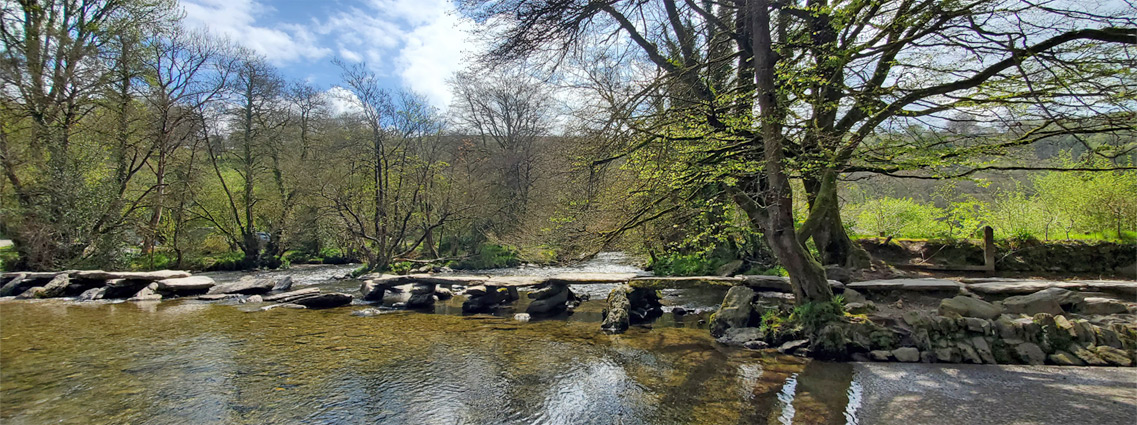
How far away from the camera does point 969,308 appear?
248 inches

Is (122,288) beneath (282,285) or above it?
above

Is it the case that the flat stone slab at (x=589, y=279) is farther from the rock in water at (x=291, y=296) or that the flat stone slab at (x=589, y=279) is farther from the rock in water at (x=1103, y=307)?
the rock in water at (x=1103, y=307)

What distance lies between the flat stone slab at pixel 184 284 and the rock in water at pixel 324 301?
410cm

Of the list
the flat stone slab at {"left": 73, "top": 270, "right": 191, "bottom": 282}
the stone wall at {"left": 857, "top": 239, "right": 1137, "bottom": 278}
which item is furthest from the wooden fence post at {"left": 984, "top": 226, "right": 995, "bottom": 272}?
the flat stone slab at {"left": 73, "top": 270, "right": 191, "bottom": 282}

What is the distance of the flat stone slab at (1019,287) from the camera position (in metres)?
7.10

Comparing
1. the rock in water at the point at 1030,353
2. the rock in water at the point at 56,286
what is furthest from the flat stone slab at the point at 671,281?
the rock in water at the point at 56,286

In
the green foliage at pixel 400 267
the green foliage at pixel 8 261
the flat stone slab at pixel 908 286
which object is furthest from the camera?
the green foliage at pixel 400 267

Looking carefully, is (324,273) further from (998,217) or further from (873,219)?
(998,217)

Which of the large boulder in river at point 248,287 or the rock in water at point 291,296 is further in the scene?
the large boulder in river at point 248,287

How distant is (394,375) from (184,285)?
1092 cm

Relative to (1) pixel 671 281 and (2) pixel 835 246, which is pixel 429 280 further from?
(2) pixel 835 246

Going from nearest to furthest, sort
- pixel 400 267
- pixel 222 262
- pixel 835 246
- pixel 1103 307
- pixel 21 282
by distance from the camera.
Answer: pixel 1103 307 < pixel 835 246 < pixel 21 282 < pixel 400 267 < pixel 222 262

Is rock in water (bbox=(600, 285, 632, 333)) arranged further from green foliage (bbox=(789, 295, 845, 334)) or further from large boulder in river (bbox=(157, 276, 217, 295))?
large boulder in river (bbox=(157, 276, 217, 295))

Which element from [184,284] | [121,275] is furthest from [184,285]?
[121,275]
